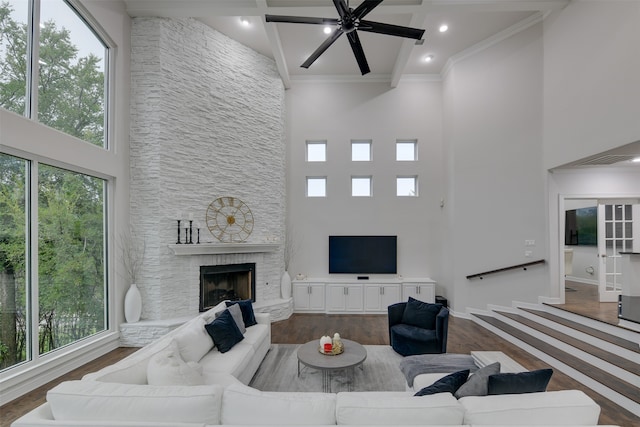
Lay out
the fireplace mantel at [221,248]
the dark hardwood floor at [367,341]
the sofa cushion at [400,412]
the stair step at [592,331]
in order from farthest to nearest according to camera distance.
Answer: the fireplace mantel at [221,248] → the stair step at [592,331] → the dark hardwood floor at [367,341] → the sofa cushion at [400,412]

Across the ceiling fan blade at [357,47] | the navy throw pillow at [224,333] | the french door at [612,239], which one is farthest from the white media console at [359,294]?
the ceiling fan blade at [357,47]

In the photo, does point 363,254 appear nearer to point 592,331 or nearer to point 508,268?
point 508,268

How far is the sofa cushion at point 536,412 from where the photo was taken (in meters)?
1.60

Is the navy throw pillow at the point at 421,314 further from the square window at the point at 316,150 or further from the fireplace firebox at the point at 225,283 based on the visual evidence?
the square window at the point at 316,150

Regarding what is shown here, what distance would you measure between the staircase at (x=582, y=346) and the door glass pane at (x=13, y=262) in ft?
20.3

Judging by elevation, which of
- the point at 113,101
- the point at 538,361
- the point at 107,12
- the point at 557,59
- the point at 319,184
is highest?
the point at 107,12

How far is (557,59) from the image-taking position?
491 centimetres

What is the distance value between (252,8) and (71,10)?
2.36m

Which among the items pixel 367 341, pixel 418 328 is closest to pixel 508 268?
pixel 418 328

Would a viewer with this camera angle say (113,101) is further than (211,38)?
No

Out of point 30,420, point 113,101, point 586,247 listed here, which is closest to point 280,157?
point 113,101

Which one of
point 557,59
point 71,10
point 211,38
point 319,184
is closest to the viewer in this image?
point 71,10

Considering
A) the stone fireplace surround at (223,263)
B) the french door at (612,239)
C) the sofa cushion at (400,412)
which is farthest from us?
the french door at (612,239)

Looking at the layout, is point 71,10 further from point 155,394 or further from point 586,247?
point 586,247
